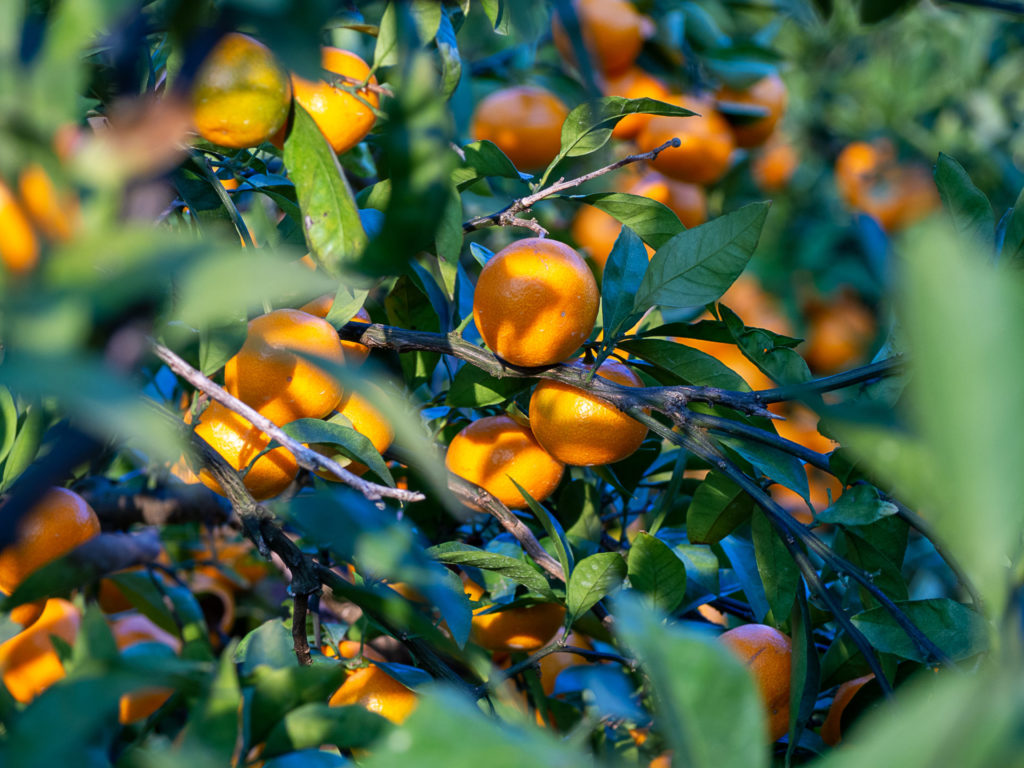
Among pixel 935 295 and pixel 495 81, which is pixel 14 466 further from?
pixel 495 81

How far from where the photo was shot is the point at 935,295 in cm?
22

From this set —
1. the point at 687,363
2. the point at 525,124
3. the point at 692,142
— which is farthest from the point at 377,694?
the point at 692,142

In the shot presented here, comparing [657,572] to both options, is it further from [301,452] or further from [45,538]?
[45,538]

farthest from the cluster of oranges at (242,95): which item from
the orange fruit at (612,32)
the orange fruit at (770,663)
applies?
the orange fruit at (612,32)

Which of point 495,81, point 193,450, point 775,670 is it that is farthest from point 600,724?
point 495,81

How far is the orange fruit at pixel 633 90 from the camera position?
140cm

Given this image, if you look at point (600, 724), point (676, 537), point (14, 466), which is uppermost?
point (14, 466)

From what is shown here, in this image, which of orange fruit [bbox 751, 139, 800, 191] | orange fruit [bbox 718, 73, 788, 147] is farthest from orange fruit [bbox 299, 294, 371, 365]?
orange fruit [bbox 751, 139, 800, 191]

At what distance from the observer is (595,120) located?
709mm

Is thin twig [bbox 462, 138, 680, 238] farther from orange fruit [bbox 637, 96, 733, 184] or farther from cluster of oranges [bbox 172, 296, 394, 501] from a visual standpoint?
orange fruit [bbox 637, 96, 733, 184]

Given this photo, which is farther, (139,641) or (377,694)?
(139,641)

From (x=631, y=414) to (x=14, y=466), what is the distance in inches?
19.0

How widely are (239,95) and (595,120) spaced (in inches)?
11.5

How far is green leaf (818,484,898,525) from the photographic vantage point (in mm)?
605
